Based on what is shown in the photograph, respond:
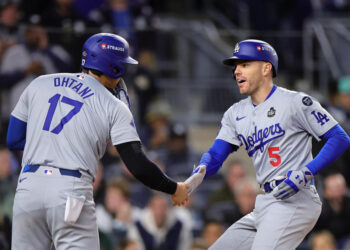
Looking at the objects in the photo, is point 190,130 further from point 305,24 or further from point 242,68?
point 242,68

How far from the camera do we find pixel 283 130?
20.0 ft

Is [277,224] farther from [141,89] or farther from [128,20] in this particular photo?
[128,20]

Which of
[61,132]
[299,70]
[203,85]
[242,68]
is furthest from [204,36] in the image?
[61,132]

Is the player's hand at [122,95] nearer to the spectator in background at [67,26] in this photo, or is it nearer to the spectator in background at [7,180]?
the spectator in background at [7,180]

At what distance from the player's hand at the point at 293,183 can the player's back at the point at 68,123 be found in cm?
129

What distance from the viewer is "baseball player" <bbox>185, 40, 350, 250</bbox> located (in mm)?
5902

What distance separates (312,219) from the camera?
6.05m

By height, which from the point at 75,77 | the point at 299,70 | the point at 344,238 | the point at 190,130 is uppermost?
the point at 75,77

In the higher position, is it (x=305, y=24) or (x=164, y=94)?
(x=305, y=24)

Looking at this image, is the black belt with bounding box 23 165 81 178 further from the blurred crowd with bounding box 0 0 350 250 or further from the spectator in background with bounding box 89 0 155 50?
the spectator in background with bounding box 89 0 155 50

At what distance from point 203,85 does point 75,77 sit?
5.63 meters

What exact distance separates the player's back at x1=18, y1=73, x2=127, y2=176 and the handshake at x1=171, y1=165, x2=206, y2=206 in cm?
73

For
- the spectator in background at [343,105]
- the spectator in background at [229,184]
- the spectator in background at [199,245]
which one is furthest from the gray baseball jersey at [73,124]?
the spectator in background at [343,105]

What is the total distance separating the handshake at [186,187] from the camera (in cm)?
617
